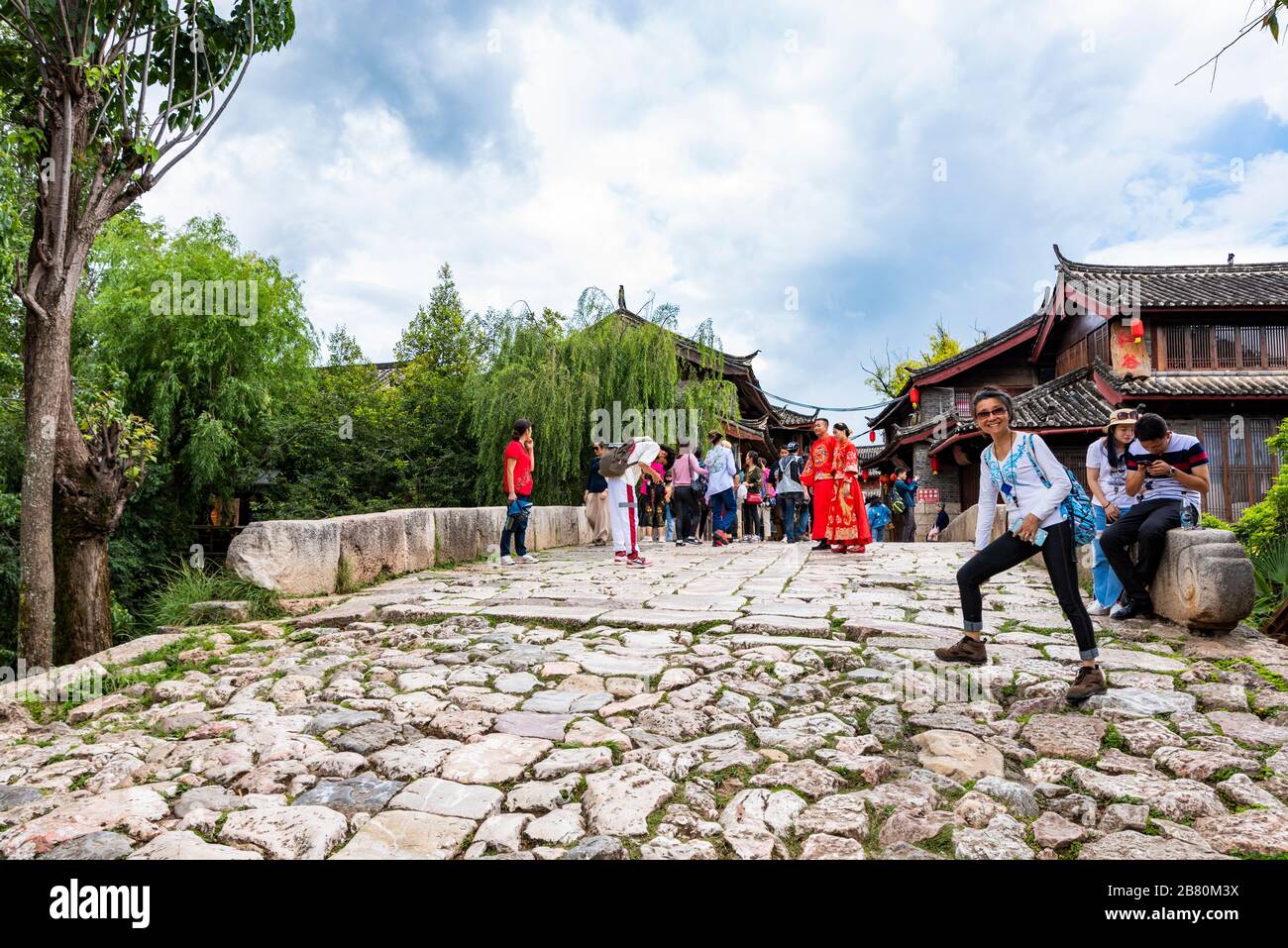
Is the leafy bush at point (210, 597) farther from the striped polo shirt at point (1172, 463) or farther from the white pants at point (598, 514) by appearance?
the white pants at point (598, 514)

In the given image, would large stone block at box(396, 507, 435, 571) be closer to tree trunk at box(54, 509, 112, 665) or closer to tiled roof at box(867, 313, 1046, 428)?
tree trunk at box(54, 509, 112, 665)

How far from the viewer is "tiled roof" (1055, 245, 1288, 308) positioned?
17891 millimetres

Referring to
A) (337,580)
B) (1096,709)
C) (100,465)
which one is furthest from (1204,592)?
(100,465)

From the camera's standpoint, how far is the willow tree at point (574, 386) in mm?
15109

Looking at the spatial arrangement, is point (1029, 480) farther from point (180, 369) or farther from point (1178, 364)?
point (1178, 364)

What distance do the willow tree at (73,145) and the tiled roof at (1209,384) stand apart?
58.7 ft

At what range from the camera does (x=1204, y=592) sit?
14.5 ft

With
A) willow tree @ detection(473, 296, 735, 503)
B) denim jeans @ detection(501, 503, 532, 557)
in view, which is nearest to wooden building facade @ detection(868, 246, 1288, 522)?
willow tree @ detection(473, 296, 735, 503)

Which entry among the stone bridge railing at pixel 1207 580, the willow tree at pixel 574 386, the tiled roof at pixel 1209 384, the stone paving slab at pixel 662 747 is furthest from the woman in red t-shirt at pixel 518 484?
the tiled roof at pixel 1209 384

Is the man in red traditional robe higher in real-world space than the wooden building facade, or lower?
lower

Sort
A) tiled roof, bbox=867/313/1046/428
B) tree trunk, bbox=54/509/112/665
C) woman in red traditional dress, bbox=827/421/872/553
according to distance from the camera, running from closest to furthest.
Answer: tree trunk, bbox=54/509/112/665, woman in red traditional dress, bbox=827/421/872/553, tiled roof, bbox=867/313/1046/428

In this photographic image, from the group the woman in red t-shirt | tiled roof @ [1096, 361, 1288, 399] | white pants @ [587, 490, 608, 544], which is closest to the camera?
the woman in red t-shirt
